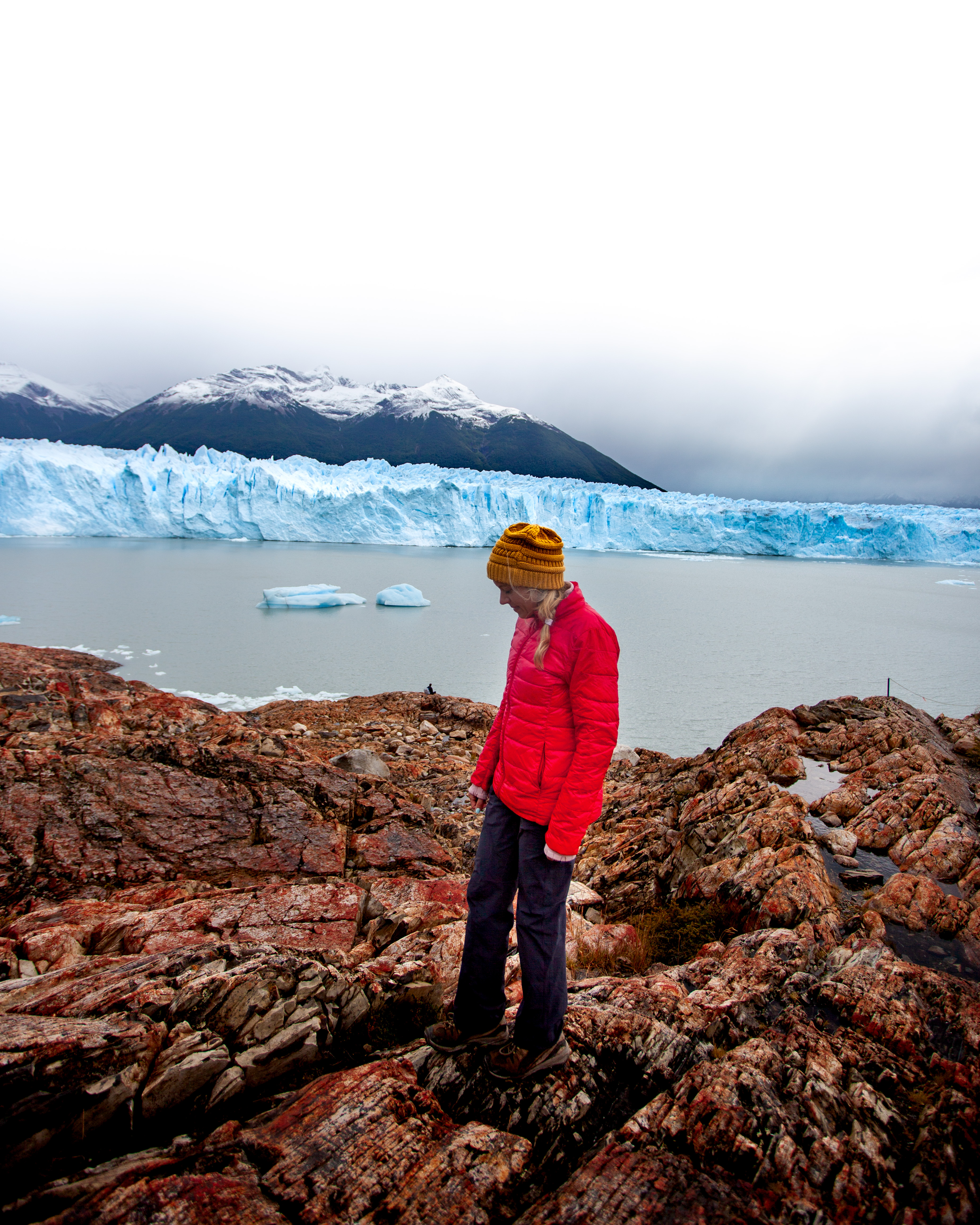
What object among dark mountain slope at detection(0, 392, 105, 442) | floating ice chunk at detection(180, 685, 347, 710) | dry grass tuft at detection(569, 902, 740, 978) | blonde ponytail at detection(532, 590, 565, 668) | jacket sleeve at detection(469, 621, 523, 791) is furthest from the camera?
dark mountain slope at detection(0, 392, 105, 442)

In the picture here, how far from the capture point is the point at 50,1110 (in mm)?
1505

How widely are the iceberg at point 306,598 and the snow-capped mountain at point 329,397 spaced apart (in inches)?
6021

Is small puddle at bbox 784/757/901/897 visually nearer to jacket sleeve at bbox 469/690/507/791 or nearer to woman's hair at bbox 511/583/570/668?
jacket sleeve at bbox 469/690/507/791

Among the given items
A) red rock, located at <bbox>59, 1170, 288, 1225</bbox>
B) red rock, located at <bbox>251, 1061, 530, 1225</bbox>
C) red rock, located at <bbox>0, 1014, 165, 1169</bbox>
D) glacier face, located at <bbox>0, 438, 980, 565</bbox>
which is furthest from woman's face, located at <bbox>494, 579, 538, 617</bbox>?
glacier face, located at <bbox>0, 438, 980, 565</bbox>

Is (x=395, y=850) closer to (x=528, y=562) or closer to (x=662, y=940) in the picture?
(x=662, y=940)

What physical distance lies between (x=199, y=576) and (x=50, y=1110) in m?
29.8

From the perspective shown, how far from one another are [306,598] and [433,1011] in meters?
20.7

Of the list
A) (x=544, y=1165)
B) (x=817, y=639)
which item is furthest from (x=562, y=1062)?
(x=817, y=639)

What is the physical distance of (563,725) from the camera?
1912 millimetres

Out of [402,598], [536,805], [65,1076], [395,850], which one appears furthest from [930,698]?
[402,598]

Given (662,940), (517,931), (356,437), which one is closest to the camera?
(517,931)

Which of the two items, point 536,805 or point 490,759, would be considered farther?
point 490,759

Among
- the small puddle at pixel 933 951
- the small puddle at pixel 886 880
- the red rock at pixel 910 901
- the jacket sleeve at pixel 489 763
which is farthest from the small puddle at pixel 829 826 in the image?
the jacket sleeve at pixel 489 763

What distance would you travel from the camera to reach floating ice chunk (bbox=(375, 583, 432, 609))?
73.7ft
